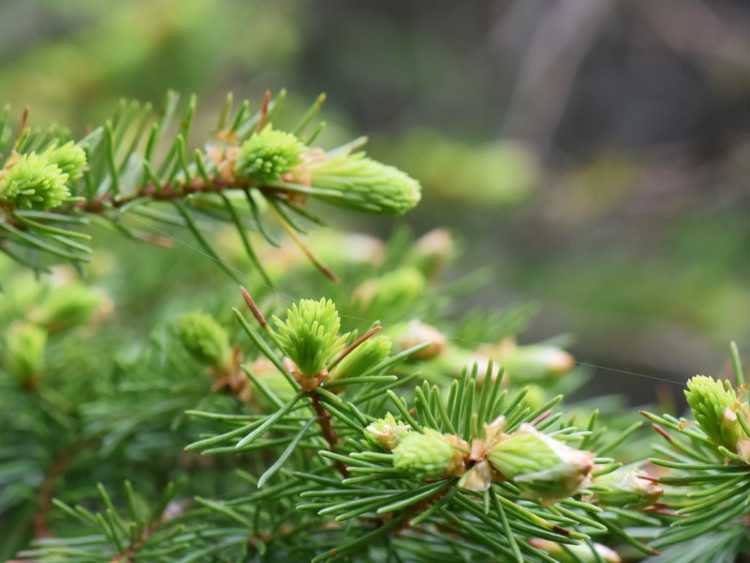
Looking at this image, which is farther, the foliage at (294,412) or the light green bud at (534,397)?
the light green bud at (534,397)

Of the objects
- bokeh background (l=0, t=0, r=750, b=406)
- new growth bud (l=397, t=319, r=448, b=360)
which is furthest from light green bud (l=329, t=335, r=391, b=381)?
bokeh background (l=0, t=0, r=750, b=406)

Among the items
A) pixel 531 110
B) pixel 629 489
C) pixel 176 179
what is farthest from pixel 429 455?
pixel 531 110

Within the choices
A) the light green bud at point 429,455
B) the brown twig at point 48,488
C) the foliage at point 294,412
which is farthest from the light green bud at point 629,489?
the brown twig at point 48,488

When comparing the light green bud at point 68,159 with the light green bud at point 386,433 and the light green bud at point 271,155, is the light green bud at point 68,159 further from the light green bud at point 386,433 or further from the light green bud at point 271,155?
the light green bud at point 386,433

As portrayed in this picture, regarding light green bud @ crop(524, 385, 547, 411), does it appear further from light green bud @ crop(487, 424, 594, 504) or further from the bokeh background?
the bokeh background

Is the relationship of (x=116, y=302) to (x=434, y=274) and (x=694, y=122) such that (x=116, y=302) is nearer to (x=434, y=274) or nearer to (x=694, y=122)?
(x=434, y=274)

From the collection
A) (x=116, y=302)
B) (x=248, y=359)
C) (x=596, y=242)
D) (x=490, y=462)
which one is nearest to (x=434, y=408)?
(x=490, y=462)
